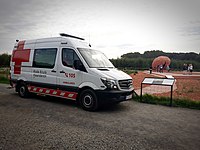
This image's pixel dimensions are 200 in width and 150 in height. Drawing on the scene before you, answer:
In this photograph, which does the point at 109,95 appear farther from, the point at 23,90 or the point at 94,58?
the point at 23,90

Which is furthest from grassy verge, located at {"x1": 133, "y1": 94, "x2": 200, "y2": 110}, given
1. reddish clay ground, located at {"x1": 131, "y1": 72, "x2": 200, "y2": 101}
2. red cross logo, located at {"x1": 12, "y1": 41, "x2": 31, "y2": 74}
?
red cross logo, located at {"x1": 12, "y1": 41, "x2": 31, "y2": 74}

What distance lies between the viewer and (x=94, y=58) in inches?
271

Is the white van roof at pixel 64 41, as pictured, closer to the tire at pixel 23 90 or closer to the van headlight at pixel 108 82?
the van headlight at pixel 108 82

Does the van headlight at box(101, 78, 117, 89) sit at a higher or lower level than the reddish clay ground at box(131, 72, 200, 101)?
higher

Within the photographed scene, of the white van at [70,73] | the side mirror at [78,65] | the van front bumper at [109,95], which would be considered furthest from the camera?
the side mirror at [78,65]

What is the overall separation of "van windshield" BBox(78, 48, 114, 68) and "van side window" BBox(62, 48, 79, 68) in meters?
0.30

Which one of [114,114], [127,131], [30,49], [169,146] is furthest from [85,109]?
[30,49]

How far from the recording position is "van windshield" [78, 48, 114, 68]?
21.3 ft

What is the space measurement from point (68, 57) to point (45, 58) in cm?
137

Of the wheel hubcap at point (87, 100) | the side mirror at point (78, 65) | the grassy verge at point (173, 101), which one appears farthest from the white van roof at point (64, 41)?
the grassy verge at point (173, 101)

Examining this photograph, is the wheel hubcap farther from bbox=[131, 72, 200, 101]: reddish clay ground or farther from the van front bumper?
bbox=[131, 72, 200, 101]: reddish clay ground

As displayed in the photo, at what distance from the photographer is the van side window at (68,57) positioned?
6.63 m

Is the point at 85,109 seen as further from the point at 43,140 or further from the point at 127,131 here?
the point at 43,140

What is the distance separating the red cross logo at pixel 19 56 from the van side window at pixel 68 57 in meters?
2.44
